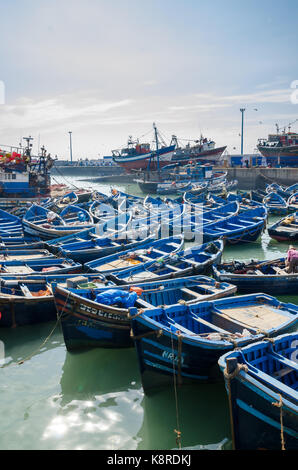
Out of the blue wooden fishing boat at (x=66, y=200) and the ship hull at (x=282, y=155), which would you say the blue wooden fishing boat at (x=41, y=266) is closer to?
the blue wooden fishing boat at (x=66, y=200)

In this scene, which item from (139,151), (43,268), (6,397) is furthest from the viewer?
(139,151)

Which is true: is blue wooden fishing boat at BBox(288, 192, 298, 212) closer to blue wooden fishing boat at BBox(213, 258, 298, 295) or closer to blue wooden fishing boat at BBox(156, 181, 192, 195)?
blue wooden fishing boat at BBox(213, 258, 298, 295)

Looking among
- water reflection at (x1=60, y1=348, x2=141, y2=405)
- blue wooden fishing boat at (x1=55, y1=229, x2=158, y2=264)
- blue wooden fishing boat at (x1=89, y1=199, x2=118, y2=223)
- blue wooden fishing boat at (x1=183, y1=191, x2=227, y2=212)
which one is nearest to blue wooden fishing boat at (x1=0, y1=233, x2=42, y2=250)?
blue wooden fishing boat at (x1=55, y1=229, x2=158, y2=264)

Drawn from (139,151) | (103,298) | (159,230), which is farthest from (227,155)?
(103,298)

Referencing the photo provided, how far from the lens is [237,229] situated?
2248 centimetres

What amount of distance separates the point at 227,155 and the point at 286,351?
70.3 metres

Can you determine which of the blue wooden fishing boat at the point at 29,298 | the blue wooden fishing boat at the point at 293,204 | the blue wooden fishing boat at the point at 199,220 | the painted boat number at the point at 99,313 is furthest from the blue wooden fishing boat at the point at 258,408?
the blue wooden fishing boat at the point at 293,204

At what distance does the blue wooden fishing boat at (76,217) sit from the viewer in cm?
2398

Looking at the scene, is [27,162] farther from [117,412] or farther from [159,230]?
[117,412]

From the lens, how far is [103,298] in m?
10.4

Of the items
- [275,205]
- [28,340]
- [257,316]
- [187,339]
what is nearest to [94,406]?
[187,339]

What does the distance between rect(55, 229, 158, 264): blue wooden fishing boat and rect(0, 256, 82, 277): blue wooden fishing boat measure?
107 cm

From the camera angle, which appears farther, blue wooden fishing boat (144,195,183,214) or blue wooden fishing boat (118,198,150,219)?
blue wooden fishing boat (144,195,183,214)

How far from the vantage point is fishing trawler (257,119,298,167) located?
6058 centimetres
